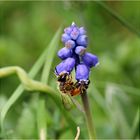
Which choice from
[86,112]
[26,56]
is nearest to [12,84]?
[26,56]

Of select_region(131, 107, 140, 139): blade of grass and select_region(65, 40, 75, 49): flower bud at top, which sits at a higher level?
select_region(65, 40, 75, 49): flower bud at top

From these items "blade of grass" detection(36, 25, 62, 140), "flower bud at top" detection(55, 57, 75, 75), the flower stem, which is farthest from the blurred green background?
"flower bud at top" detection(55, 57, 75, 75)

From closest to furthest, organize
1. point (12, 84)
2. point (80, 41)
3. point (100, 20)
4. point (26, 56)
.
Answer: point (80, 41)
point (12, 84)
point (100, 20)
point (26, 56)

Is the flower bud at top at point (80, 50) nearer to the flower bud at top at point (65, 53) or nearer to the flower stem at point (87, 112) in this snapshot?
the flower bud at top at point (65, 53)

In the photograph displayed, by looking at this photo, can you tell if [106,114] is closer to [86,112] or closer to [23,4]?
[86,112]

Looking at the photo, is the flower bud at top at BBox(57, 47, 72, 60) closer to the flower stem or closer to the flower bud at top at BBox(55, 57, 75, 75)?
the flower bud at top at BBox(55, 57, 75, 75)
